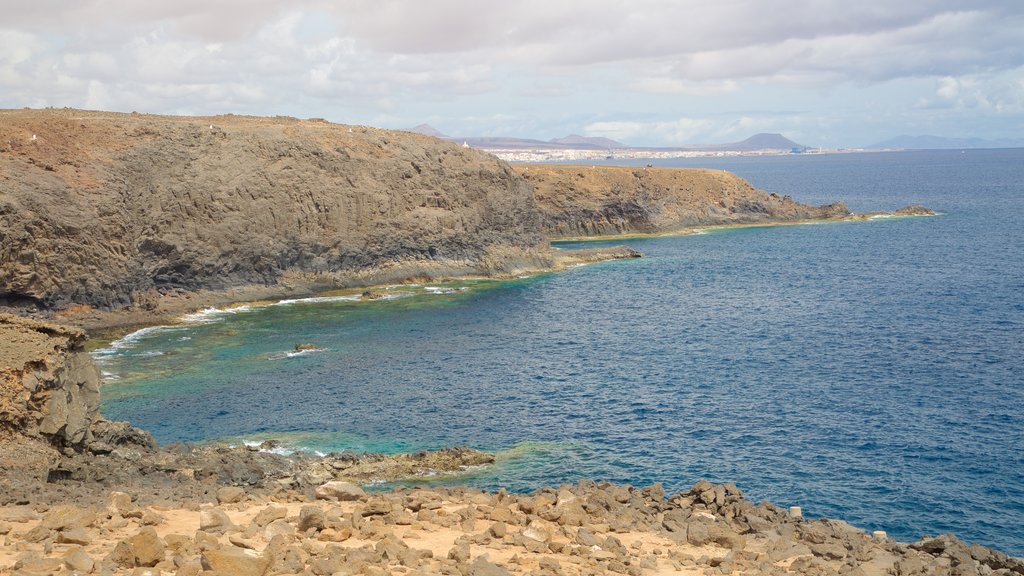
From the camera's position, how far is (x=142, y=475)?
32.3 meters

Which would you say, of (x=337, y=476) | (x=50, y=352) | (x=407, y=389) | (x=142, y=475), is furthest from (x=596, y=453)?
(x=50, y=352)

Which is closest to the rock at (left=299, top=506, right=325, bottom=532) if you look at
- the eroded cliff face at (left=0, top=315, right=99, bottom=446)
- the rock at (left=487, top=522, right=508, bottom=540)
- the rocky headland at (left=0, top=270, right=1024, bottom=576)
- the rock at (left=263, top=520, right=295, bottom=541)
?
the rocky headland at (left=0, top=270, right=1024, bottom=576)

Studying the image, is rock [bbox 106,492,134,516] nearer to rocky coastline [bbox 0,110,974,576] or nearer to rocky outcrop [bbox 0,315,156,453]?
rocky coastline [bbox 0,110,974,576]

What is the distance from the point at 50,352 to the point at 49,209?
4096 cm

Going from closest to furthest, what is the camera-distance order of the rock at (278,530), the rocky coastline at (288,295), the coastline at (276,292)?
the rock at (278,530)
the rocky coastline at (288,295)
the coastline at (276,292)

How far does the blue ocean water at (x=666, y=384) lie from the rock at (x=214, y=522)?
14979 millimetres

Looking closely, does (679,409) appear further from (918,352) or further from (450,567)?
(450,567)

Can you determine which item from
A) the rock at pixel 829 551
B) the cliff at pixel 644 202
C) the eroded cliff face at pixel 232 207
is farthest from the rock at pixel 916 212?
the rock at pixel 829 551

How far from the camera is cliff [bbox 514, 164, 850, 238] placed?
5330 inches

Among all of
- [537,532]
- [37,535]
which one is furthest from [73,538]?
[537,532]

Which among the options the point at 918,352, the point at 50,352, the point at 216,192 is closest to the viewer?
the point at 50,352

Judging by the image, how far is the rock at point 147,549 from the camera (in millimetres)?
18141

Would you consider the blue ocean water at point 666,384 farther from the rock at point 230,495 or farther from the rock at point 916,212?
the rock at point 916,212

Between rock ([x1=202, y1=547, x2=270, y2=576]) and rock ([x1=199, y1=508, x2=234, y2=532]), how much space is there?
3317 mm
